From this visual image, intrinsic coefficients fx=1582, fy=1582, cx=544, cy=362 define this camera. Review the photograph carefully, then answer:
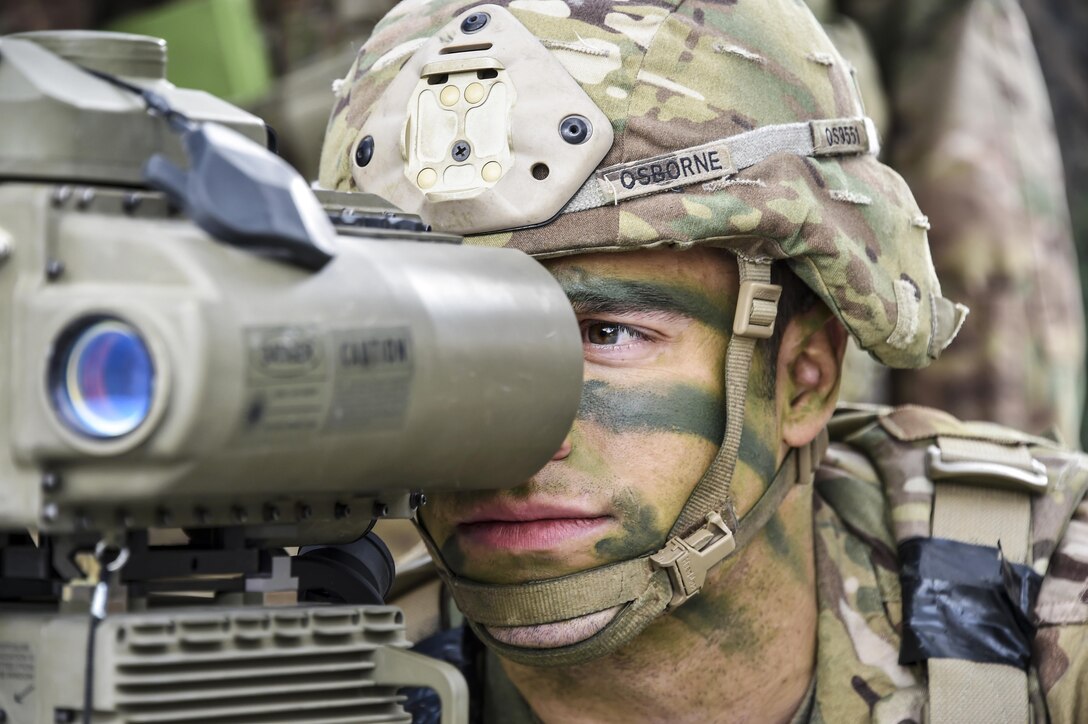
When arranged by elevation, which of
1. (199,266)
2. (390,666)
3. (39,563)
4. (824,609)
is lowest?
(824,609)

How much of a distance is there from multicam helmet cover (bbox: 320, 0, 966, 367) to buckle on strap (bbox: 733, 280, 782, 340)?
75 millimetres

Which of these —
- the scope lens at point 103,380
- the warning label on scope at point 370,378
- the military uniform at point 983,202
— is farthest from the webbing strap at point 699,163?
the military uniform at point 983,202

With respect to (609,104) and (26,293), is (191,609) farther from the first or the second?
(609,104)

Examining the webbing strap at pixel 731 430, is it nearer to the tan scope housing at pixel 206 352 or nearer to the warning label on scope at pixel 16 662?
the tan scope housing at pixel 206 352

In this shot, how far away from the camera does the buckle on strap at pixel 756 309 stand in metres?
3.17

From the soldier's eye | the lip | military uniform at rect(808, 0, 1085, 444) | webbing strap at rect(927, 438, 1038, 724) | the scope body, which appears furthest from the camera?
military uniform at rect(808, 0, 1085, 444)

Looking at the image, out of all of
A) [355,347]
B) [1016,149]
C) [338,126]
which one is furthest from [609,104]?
[1016,149]

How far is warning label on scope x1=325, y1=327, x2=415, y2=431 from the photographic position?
2.08 metres

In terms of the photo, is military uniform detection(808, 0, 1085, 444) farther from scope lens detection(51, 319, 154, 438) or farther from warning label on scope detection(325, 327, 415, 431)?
scope lens detection(51, 319, 154, 438)

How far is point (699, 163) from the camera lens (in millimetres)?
3094

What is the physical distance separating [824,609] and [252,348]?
2.00m

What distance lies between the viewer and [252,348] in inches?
77.7

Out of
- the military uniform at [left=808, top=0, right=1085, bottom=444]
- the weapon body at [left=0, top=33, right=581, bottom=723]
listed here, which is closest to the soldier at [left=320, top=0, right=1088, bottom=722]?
the weapon body at [left=0, top=33, right=581, bottom=723]

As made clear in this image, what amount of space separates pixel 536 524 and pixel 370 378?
97 centimetres
